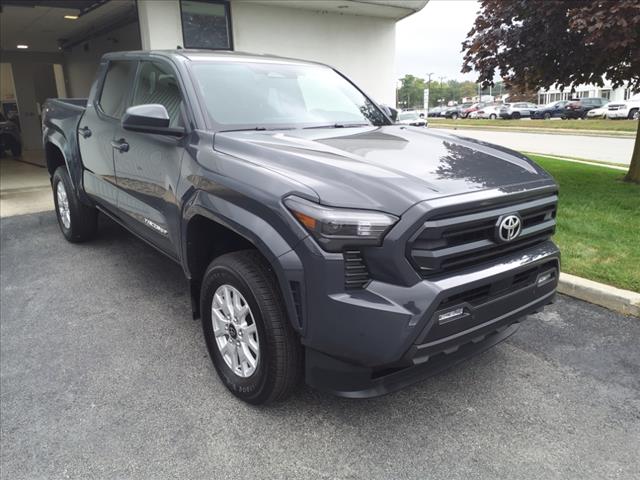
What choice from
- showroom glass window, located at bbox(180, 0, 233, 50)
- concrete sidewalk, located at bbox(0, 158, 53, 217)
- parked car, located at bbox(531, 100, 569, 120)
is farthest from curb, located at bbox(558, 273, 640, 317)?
parked car, located at bbox(531, 100, 569, 120)

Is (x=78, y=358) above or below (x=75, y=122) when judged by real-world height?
below

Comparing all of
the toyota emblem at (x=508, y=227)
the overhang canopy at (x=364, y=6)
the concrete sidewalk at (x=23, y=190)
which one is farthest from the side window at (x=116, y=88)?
the overhang canopy at (x=364, y=6)

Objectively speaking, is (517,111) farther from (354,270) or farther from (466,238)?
(354,270)

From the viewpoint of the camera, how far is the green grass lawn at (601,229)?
14.3ft

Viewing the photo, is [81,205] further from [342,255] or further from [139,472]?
[342,255]

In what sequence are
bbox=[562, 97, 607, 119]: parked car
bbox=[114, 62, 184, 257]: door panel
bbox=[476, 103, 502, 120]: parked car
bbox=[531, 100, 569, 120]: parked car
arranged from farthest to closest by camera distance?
1. bbox=[476, 103, 502, 120]: parked car
2. bbox=[531, 100, 569, 120]: parked car
3. bbox=[562, 97, 607, 119]: parked car
4. bbox=[114, 62, 184, 257]: door panel

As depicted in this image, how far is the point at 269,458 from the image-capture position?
2.45 m

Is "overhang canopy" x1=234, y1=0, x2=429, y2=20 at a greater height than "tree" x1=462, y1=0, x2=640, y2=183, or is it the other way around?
"overhang canopy" x1=234, y1=0, x2=429, y2=20

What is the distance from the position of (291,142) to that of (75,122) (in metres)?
3.27

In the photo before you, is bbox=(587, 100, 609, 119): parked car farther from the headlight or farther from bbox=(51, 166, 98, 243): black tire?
the headlight

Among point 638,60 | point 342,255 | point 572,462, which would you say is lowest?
point 572,462

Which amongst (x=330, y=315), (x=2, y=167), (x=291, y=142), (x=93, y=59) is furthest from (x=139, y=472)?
(x=93, y=59)

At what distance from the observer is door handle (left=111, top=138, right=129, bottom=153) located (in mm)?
3973

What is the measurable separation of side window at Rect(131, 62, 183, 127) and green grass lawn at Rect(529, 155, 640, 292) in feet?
11.2
